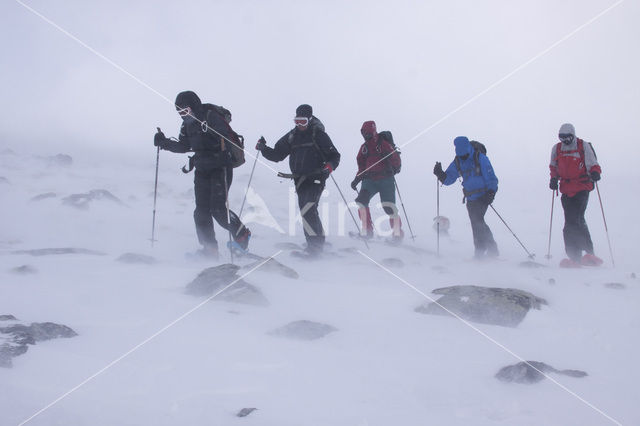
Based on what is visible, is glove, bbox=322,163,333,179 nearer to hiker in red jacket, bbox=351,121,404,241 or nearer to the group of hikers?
the group of hikers

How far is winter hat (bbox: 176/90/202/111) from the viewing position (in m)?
7.31

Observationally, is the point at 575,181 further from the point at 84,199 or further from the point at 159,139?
the point at 84,199

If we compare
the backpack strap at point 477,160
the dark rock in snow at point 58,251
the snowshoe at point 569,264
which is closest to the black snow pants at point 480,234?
the backpack strap at point 477,160

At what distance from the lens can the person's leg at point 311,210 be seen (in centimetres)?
832

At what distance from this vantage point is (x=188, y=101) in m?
7.35

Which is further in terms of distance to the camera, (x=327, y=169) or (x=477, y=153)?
(x=477, y=153)

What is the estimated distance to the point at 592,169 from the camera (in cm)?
857

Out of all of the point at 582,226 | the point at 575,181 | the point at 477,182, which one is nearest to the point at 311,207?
the point at 477,182

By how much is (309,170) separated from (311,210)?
2.28 feet

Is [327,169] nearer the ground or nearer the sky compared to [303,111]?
nearer the ground

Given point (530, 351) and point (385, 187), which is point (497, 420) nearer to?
point (530, 351)

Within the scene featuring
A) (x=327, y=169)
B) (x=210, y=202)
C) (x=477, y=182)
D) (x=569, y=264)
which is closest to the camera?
(x=210, y=202)

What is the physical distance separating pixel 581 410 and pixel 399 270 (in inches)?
184

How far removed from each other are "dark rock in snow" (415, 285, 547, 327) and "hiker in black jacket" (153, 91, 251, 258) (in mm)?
3717
